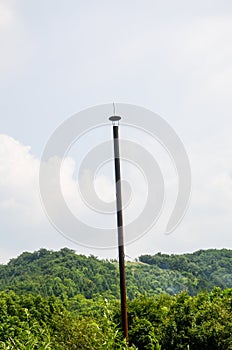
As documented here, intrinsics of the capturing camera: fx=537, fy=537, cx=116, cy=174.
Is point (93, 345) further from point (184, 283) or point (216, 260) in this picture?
point (216, 260)

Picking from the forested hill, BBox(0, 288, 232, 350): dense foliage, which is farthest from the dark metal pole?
the forested hill

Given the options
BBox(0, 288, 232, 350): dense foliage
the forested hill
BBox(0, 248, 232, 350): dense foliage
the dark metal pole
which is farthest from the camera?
the forested hill

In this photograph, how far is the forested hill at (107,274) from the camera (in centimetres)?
3033

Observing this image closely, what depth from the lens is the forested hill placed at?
3033cm

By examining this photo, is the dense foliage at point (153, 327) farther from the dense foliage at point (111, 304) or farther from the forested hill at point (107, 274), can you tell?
the forested hill at point (107, 274)

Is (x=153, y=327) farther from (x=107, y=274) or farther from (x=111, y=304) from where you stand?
(x=107, y=274)

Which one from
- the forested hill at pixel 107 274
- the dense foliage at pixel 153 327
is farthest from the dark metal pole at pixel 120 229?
the forested hill at pixel 107 274

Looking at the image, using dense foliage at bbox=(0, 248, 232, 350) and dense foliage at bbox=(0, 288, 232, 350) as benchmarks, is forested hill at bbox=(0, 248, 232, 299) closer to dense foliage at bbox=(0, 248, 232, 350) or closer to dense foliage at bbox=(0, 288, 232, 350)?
dense foliage at bbox=(0, 248, 232, 350)

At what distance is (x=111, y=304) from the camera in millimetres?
14312

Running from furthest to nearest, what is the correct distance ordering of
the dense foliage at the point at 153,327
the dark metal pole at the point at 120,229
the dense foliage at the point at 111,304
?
the dark metal pole at the point at 120,229
the dense foliage at the point at 111,304
the dense foliage at the point at 153,327

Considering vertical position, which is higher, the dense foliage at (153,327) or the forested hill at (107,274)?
the forested hill at (107,274)

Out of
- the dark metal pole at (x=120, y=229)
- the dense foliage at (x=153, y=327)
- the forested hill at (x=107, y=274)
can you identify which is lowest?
the dense foliage at (x=153, y=327)

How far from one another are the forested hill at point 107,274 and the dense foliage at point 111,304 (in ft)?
0.20

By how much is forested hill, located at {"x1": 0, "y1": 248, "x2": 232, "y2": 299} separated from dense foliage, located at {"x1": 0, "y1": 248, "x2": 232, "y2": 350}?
6 centimetres
